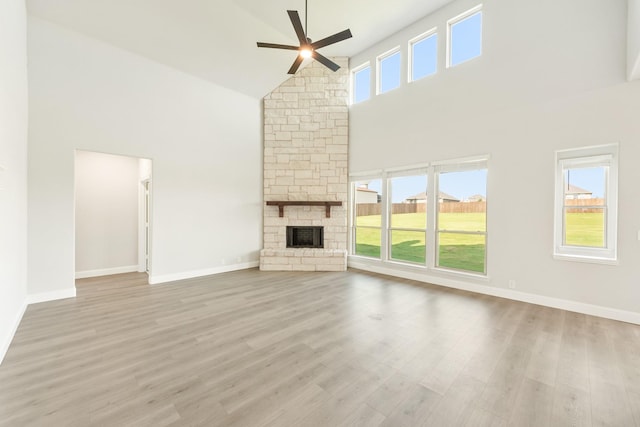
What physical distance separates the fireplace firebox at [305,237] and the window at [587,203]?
4.48 m

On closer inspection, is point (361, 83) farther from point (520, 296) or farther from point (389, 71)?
point (520, 296)

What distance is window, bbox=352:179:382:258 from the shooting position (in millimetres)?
6441

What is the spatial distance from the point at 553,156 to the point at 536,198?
2.08 ft

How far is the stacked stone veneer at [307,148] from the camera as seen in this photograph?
261 inches

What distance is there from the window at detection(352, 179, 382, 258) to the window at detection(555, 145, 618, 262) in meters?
3.28

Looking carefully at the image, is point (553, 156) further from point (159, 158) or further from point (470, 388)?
point (159, 158)

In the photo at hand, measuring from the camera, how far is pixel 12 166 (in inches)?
117

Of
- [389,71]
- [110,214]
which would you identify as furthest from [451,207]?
[110,214]

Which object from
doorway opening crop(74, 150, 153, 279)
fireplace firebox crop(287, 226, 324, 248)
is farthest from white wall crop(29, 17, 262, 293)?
fireplace firebox crop(287, 226, 324, 248)

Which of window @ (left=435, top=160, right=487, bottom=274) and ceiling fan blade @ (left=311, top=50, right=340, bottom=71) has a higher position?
ceiling fan blade @ (left=311, top=50, right=340, bottom=71)

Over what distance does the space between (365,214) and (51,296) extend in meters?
6.02

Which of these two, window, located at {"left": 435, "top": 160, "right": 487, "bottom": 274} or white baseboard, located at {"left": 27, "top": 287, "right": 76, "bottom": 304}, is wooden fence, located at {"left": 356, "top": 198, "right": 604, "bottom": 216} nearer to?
window, located at {"left": 435, "top": 160, "right": 487, "bottom": 274}

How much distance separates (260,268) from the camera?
6.34 m

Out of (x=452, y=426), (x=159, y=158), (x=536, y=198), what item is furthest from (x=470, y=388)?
(x=159, y=158)
